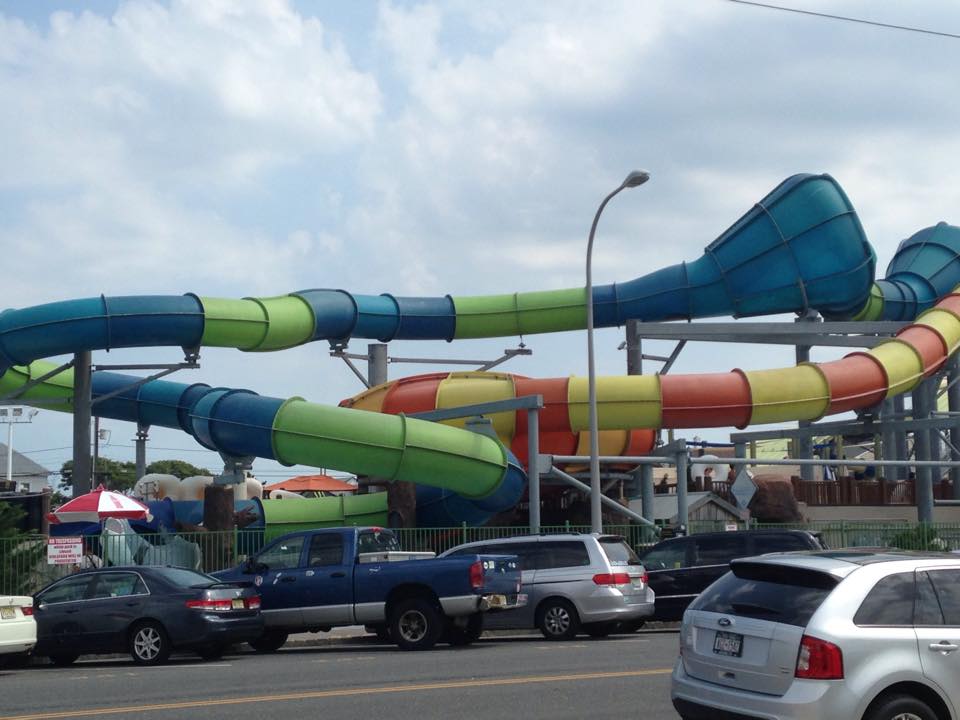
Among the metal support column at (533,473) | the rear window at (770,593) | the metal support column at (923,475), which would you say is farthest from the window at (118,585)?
the metal support column at (923,475)

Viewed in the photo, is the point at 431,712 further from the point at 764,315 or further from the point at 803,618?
the point at 764,315

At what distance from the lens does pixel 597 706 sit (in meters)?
11.4

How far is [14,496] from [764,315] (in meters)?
21.7

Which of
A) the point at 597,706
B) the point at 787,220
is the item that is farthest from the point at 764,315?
the point at 597,706

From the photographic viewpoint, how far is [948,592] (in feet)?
27.6

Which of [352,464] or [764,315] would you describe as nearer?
[352,464]

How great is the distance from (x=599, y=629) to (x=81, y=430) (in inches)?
719

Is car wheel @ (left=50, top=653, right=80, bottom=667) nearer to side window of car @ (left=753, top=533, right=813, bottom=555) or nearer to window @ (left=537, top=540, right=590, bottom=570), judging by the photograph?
window @ (left=537, top=540, right=590, bottom=570)

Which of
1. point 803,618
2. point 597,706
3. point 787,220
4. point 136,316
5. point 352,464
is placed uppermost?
point 787,220

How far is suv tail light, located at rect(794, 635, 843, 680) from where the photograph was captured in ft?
25.5

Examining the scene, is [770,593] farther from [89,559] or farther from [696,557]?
[89,559]

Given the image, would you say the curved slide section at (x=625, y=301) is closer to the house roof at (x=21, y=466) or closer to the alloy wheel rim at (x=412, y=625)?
the alloy wheel rim at (x=412, y=625)

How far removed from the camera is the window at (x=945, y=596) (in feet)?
27.1

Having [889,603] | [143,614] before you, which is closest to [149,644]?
[143,614]
